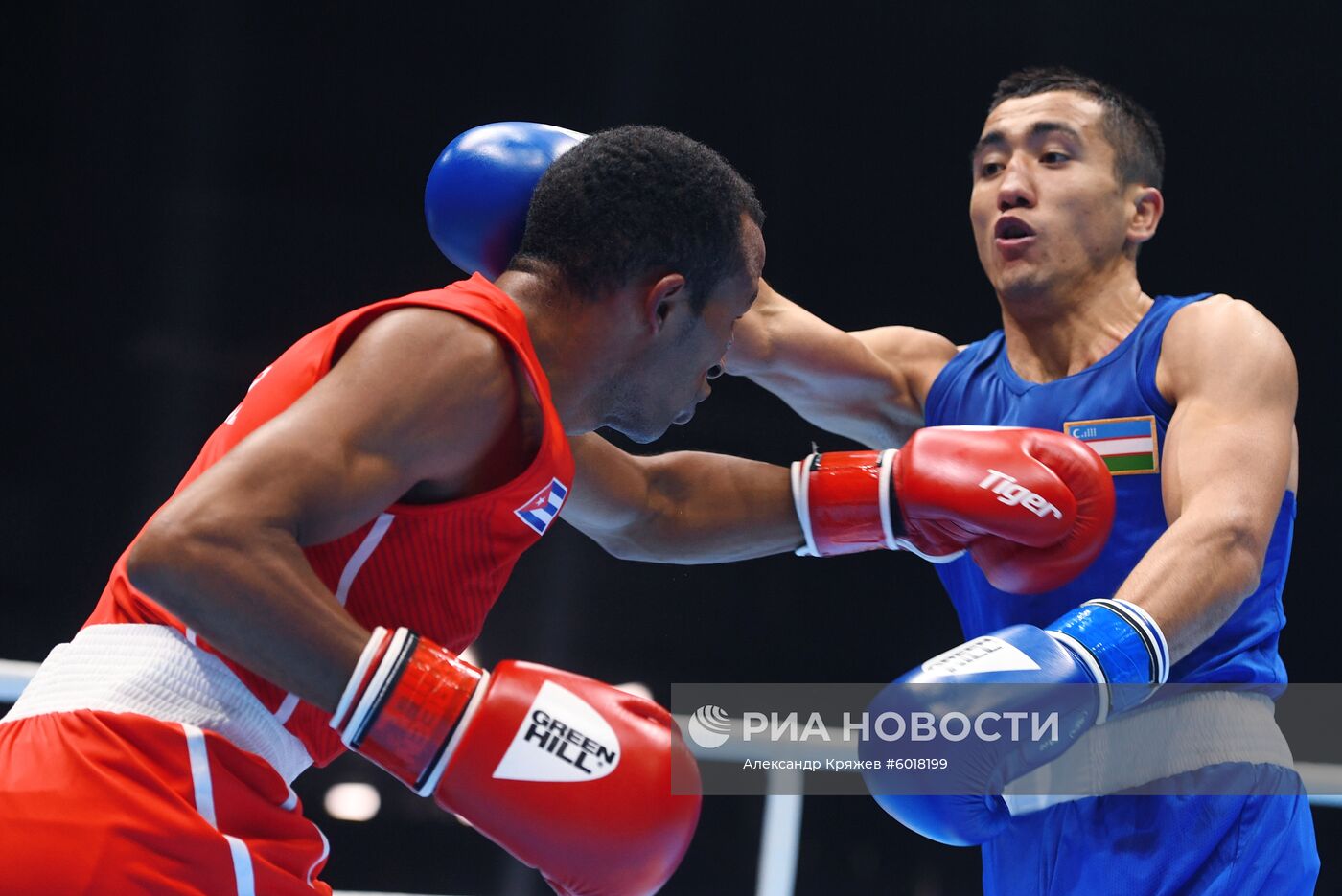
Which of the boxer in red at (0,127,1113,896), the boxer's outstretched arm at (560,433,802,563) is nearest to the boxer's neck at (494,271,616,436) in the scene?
the boxer in red at (0,127,1113,896)

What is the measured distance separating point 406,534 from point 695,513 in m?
0.97

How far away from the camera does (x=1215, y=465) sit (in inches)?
73.8

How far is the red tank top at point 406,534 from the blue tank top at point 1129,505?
102cm

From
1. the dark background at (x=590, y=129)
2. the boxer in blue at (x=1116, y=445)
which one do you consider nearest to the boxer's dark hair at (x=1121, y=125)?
the boxer in blue at (x=1116, y=445)

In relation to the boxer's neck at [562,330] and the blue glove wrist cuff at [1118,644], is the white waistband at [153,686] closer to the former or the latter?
the boxer's neck at [562,330]

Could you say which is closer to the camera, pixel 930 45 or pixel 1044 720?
pixel 1044 720

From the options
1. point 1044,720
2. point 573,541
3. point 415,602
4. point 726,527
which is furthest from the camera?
point 573,541

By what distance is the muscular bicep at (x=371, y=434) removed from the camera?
117cm

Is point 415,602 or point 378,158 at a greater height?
point 378,158

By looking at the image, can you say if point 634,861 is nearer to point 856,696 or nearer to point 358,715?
point 358,715

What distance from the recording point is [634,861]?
1.26m

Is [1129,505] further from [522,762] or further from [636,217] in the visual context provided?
[522,762]

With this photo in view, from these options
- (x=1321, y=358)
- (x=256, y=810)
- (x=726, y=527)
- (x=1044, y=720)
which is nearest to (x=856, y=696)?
(x=1321, y=358)

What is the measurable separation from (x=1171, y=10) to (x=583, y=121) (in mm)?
2903
